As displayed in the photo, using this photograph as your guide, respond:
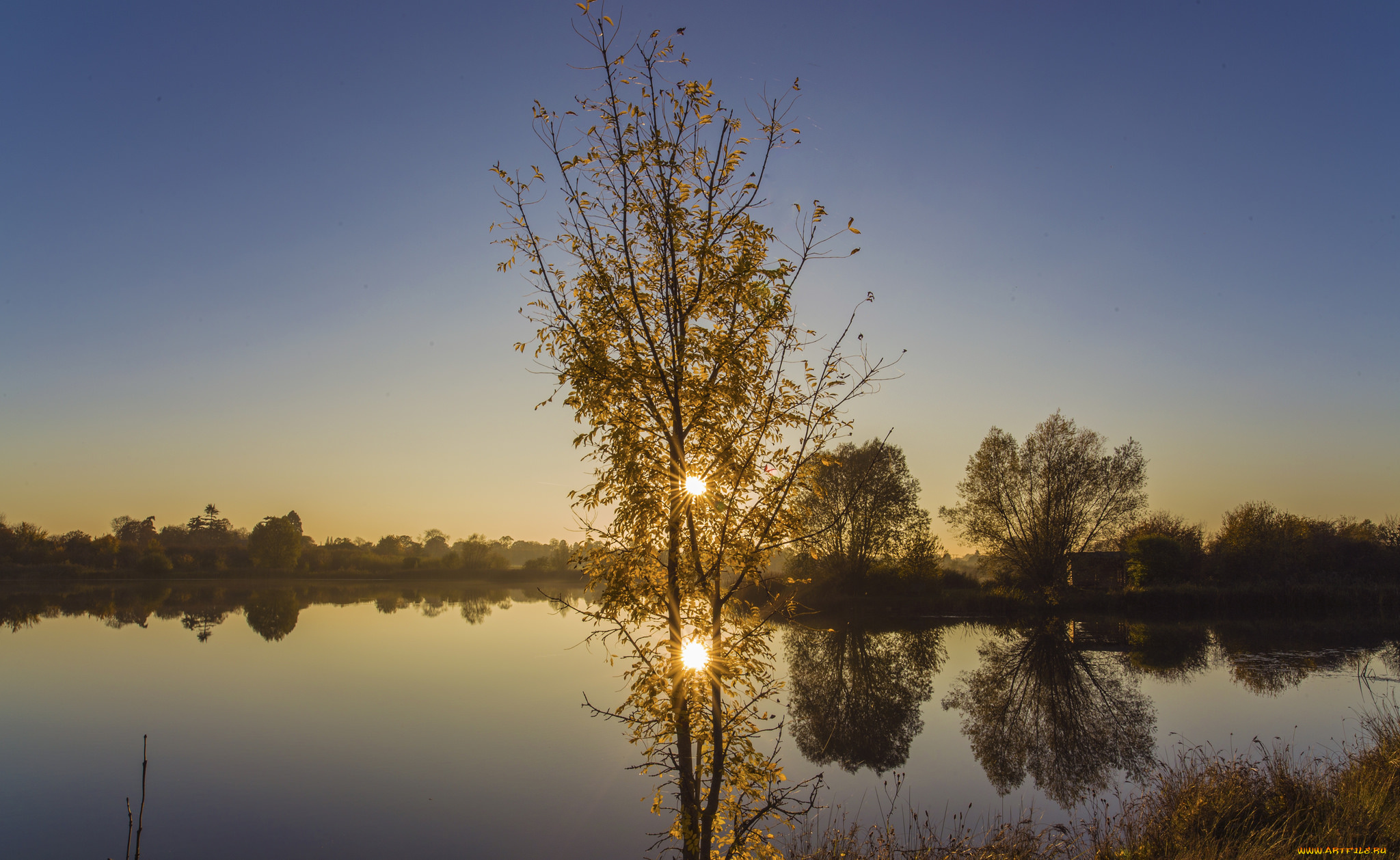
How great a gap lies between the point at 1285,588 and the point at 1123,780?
1290 inches

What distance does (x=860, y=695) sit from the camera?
52.2ft

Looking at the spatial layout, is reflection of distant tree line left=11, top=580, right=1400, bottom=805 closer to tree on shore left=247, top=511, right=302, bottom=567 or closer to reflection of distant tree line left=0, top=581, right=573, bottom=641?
reflection of distant tree line left=0, top=581, right=573, bottom=641

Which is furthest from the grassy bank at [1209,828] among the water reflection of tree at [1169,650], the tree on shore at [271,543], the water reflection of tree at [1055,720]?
the tree on shore at [271,543]

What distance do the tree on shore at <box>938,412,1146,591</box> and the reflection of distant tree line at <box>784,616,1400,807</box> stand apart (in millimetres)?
4988

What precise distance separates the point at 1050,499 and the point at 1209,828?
1213 inches

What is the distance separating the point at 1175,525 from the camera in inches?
2013

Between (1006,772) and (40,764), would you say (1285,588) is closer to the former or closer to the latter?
(1006,772)

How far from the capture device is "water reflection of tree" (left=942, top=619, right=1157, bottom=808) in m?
10.3

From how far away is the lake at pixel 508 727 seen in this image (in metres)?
8.38

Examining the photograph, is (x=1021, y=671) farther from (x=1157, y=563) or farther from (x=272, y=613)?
(x=272, y=613)

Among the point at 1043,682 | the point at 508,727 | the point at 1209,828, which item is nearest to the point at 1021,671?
the point at 1043,682

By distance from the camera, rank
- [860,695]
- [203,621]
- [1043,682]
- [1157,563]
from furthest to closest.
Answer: [1157,563] < [203,621] < [1043,682] < [860,695]

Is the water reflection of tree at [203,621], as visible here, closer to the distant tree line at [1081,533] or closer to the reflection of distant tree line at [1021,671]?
→ the reflection of distant tree line at [1021,671]

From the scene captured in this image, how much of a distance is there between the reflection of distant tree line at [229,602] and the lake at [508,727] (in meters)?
4.05
